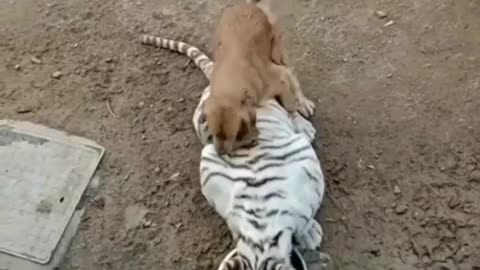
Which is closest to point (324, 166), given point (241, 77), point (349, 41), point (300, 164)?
point (300, 164)

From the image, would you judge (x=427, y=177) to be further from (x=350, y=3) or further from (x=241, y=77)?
(x=350, y=3)

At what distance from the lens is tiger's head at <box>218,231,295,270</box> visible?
200 cm

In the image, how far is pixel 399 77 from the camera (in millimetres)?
2605

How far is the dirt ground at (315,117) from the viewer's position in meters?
2.21

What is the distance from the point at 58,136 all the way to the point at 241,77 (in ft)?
2.05

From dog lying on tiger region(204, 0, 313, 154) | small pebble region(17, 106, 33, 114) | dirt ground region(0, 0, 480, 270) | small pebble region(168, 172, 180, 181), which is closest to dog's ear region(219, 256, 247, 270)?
dirt ground region(0, 0, 480, 270)

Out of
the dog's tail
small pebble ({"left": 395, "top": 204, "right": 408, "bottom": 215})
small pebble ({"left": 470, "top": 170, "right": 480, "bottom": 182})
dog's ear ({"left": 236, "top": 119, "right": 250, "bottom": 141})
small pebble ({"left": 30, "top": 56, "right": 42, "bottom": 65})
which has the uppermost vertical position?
the dog's tail

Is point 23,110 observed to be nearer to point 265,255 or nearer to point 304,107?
point 304,107

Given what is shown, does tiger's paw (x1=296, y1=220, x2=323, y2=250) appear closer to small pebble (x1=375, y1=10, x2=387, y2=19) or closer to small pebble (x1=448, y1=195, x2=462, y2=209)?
small pebble (x1=448, y1=195, x2=462, y2=209)

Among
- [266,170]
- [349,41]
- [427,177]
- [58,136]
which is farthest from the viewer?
[349,41]

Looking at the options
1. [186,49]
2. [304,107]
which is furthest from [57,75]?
[304,107]

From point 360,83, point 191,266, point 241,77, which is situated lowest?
point 191,266

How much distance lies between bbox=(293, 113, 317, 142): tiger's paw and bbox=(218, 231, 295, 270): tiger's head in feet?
1.39

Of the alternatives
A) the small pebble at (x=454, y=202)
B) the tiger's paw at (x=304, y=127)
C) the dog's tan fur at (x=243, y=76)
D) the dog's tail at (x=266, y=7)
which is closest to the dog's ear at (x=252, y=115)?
the dog's tan fur at (x=243, y=76)
